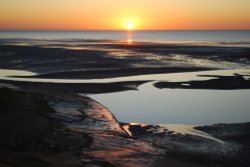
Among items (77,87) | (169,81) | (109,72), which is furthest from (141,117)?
(109,72)

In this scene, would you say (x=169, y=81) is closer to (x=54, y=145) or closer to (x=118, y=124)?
(x=118, y=124)

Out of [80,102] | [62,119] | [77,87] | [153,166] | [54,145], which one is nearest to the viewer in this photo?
[153,166]

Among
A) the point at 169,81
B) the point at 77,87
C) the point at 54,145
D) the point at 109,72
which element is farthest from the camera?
the point at 109,72

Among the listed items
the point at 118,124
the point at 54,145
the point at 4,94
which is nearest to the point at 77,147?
the point at 54,145

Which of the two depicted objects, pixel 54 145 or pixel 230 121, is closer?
pixel 54 145

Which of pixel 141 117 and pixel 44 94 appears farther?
pixel 44 94

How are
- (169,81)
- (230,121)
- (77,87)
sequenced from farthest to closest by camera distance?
(169,81) < (77,87) < (230,121)

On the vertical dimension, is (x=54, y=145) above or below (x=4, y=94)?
below

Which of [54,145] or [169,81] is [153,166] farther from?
[169,81]

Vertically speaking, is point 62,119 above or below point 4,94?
below
